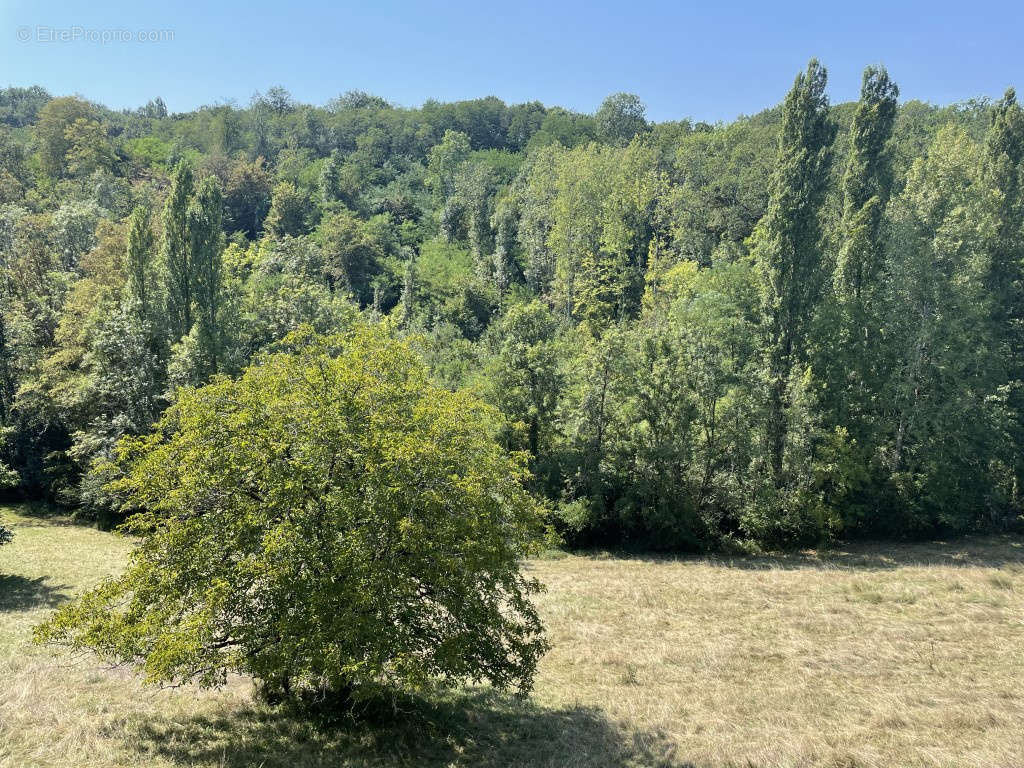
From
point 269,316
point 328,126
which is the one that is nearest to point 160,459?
point 269,316

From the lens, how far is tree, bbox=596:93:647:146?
10138cm

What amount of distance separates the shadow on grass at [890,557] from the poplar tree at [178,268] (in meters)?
32.2

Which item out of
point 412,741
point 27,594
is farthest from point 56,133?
point 412,741

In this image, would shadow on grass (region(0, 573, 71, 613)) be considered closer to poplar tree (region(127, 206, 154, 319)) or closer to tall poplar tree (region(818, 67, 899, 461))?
poplar tree (region(127, 206, 154, 319))

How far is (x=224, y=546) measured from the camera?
12664 mm

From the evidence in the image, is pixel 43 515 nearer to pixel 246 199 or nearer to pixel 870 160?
pixel 870 160

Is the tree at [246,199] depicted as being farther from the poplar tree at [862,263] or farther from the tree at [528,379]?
the poplar tree at [862,263]

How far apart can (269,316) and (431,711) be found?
37129 mm

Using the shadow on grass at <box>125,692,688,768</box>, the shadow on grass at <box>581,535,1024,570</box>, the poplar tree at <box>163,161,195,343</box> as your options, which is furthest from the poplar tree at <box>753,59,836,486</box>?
the poplar tree at <box>163,161,195,343</box>

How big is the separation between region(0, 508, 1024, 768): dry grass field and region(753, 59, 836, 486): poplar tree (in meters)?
11.8

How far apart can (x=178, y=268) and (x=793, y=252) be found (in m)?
39.0

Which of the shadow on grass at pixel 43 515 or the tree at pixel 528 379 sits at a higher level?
the tree at pixel 528 379

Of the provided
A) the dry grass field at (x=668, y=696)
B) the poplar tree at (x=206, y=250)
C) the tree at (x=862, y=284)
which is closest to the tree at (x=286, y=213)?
the poplar tree at (x=206, y=250)

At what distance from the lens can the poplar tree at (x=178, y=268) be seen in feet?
140
